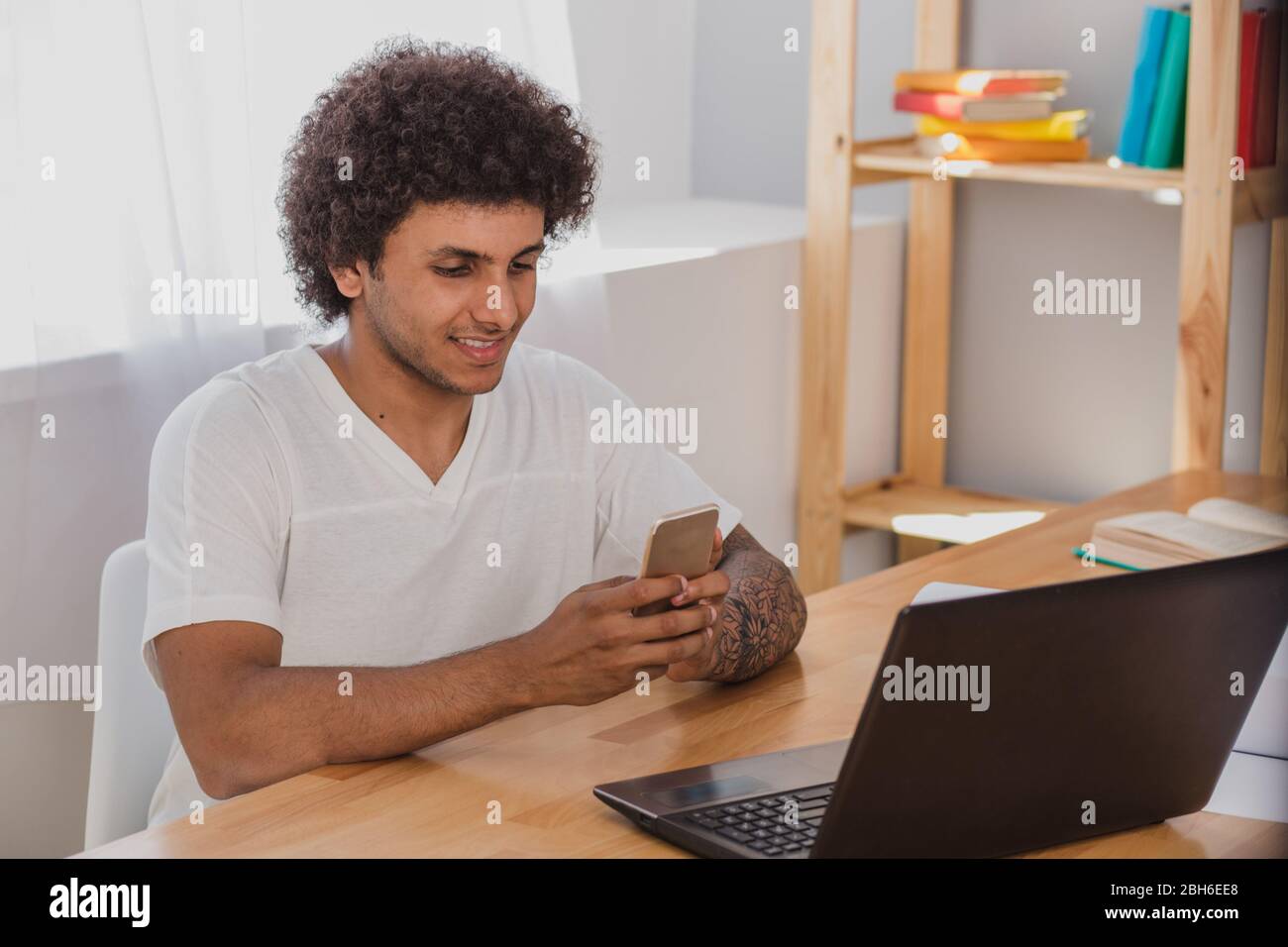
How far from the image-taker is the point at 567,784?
134cm

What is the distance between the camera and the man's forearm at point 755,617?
1584mm

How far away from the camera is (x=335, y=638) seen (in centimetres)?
168

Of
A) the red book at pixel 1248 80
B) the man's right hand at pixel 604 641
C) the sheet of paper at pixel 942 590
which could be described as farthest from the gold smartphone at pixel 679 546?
the red book at pixel 1248 80

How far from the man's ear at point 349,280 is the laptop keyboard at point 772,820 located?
0.81 meters

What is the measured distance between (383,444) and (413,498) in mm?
69

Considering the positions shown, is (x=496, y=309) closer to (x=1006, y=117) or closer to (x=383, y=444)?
(x=383, y=444)

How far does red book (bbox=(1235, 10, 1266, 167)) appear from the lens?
2695 millimetres

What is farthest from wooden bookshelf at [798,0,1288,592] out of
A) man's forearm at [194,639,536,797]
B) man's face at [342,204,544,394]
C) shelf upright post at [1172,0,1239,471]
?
man's forearm at [194,639,536,797]

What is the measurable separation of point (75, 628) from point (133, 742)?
564mm

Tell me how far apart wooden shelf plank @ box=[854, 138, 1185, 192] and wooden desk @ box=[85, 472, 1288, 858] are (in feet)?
4.24

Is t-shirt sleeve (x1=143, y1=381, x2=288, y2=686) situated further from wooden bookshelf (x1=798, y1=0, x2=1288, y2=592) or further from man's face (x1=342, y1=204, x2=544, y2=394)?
wooden bookshelf (x1=798, y1=0, x2=1288, y2=592)

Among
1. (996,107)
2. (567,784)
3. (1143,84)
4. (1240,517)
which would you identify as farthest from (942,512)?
(567,784)
